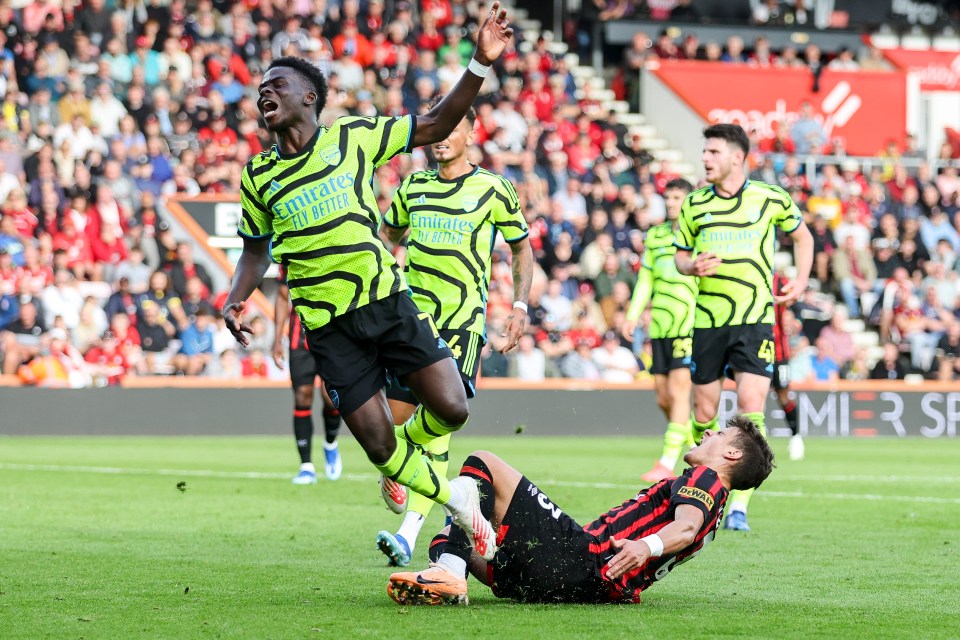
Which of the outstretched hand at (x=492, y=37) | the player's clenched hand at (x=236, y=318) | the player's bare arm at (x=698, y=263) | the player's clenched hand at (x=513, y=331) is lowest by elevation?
the player's clenched hand at (x=513, y=331)

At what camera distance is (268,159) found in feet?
23.2

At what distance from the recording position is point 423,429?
299 inches

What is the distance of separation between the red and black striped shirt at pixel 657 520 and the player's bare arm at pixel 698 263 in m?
3.80

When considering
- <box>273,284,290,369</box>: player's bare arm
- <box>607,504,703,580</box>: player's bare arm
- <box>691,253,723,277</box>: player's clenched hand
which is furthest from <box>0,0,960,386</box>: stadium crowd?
<box>607,504,703,580</box>: player's bare arm

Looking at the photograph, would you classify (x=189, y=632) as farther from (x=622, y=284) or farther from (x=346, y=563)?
(x=622, y=284)

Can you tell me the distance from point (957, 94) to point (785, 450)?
16.9 metres

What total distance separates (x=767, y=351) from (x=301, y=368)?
458cm

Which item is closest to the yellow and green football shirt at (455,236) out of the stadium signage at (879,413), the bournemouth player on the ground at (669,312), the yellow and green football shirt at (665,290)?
the bournemouth player on the ground at (669,312)

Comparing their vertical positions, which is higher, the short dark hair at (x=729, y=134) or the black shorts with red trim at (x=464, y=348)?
the short dark hair at (x=729, y=134)

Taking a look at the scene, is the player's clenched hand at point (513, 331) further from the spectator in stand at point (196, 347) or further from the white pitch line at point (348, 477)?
the spectator in stand at point (196, 347)

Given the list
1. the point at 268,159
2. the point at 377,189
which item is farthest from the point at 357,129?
the point at 377,189

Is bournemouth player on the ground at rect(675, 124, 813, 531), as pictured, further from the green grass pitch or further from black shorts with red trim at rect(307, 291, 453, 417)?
black shorts with red trim at rect(307, 291, 453, 417)

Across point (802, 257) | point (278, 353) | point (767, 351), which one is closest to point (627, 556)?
point (767, 351)

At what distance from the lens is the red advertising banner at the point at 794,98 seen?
31.7m
